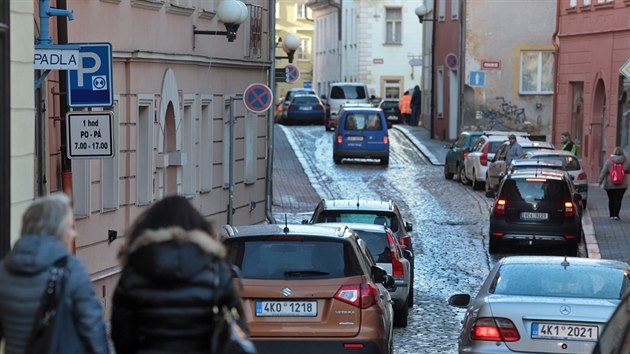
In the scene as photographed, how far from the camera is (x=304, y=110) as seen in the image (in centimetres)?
6550

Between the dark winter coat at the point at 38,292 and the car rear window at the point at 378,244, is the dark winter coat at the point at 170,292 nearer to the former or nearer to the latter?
the dark winter coat at the point at 38,292

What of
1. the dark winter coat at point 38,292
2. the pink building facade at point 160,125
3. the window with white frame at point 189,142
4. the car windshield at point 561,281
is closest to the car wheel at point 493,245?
the pink building facade at point 160,125

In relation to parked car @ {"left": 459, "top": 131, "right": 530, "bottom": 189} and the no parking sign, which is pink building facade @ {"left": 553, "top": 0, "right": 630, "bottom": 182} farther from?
the no parking sign

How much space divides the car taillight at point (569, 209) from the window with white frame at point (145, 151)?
7.70 m

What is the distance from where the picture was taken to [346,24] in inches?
3408

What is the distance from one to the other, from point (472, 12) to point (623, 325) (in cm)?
4511

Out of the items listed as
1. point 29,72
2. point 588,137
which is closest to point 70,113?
point 29,72

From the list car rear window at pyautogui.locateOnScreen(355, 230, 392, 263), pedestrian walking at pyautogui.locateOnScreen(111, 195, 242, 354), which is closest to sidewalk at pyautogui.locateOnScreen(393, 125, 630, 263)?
car rear window at pyautogui.locateOnScreen(355, 230, 392, 263)

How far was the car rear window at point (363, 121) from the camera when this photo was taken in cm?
4469

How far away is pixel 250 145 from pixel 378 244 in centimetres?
1218

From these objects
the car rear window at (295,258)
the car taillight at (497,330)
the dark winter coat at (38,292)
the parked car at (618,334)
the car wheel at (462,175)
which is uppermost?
the dark winter coat at (38,292)

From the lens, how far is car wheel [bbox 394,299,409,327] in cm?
1659

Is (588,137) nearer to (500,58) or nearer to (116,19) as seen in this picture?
(500,58)

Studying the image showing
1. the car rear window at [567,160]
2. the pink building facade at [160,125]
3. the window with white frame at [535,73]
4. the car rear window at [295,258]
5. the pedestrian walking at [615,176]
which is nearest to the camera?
the car rear window at [295,258]
